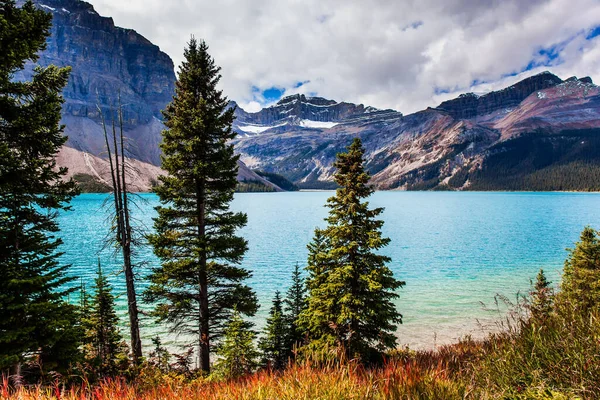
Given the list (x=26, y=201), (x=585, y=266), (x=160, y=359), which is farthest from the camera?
(x=585, y=266)

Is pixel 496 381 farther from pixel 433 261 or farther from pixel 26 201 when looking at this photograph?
pixel 433 261

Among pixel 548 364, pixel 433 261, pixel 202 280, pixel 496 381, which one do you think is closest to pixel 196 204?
pixel 202 280

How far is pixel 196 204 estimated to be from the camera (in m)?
15.4

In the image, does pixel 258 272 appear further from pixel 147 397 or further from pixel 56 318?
pixel 147 397

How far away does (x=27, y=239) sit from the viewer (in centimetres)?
986

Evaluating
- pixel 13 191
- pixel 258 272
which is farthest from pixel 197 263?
pixel 258 272

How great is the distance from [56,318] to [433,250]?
5695 centimetres

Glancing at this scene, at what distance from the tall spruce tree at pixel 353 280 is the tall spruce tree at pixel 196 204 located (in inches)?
166

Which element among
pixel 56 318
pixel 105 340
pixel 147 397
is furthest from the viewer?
pixel 105 340

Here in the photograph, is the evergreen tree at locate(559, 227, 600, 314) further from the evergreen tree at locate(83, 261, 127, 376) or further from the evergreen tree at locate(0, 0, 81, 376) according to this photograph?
the evergreen tree at locate(83, 261, 127, 376)

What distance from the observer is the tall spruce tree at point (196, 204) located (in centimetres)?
1470

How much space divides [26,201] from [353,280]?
13527mm

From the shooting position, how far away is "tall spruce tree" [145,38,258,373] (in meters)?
14.7

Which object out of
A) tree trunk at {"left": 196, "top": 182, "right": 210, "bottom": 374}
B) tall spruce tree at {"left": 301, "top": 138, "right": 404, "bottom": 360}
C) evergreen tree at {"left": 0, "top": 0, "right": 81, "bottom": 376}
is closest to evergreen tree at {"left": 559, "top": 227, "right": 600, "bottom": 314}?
tall spruce tree at {"left": 301, "top": 138, "right": 404, "bottom": 360}
